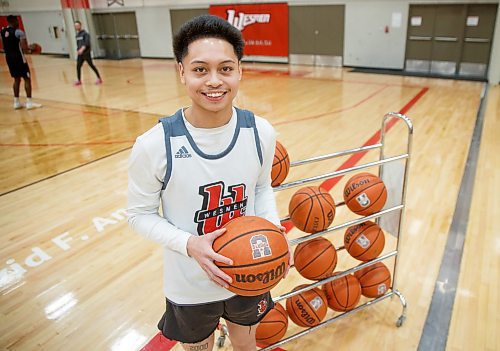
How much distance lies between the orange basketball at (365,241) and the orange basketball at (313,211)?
0.34 metres

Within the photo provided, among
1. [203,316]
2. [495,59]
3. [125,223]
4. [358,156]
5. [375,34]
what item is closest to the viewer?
[203,316]

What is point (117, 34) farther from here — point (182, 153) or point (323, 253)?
point (182, 153)

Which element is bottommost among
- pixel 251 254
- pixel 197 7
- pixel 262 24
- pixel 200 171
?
pixel 251 254

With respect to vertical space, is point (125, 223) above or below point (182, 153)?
below

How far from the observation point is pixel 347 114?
25.8 feet

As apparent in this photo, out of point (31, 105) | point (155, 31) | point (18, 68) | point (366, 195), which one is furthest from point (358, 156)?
point (155, 31)

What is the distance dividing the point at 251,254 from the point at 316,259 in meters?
1.00

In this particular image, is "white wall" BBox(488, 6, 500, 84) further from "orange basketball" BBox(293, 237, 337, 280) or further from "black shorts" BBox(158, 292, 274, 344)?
"black shorts" BBox(158, 292, 274, 344)

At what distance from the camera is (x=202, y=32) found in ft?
4.20

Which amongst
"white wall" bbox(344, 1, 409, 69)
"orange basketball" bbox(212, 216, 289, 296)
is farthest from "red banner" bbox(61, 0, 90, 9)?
"orange basketball" bbox(212, 216, 289, 296)

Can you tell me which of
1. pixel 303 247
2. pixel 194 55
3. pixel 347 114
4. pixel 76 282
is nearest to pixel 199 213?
pixel 194 55

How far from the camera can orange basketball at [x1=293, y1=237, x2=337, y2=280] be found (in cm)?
228

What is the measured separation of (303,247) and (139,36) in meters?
18.1

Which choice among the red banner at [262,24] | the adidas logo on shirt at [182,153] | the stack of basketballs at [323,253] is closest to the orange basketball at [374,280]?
the stack of basketballs at [323,253]
